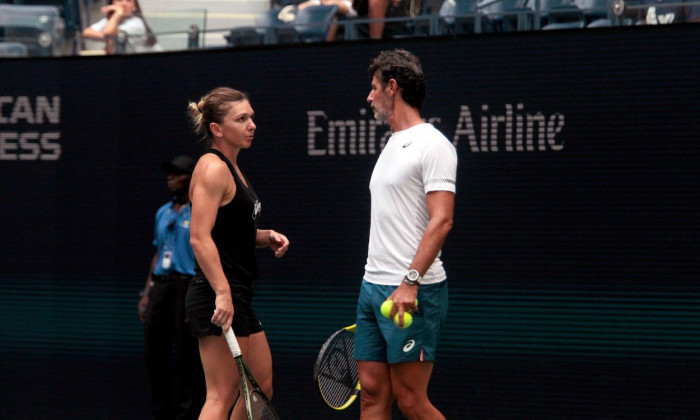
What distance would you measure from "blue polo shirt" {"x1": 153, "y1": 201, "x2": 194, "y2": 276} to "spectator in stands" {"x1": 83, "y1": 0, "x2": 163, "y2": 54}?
1152 mm

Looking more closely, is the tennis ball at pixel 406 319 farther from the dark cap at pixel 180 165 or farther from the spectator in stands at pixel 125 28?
the spectator in stands at pixel 125 28

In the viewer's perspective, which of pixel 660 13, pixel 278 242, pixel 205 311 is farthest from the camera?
pixel 660 13

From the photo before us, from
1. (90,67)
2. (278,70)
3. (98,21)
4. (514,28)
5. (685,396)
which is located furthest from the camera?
(98,21)

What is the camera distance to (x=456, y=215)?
6281mm

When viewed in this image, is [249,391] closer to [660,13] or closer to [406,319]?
[406,319]

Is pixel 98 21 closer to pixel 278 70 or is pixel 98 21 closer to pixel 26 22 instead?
pixel 26 22

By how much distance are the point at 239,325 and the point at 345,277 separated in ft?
6.37

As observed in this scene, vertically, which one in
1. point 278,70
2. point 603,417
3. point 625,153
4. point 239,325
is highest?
point 278,70

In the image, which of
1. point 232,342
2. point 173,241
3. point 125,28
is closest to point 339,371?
point 232,342

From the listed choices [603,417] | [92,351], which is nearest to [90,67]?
[92,351]

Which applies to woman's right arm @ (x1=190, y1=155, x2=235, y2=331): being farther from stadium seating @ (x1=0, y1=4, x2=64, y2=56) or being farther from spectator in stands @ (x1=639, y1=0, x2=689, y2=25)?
stadium seating @ (x1=0, y1=4, x2=64, y2=56)

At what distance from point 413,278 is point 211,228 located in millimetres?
888

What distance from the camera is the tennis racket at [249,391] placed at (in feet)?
14.8

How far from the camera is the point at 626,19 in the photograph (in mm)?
5980
